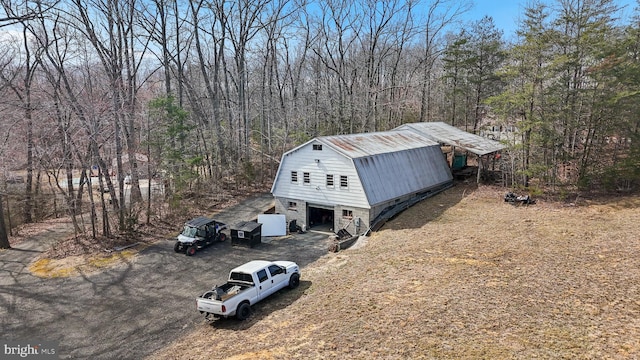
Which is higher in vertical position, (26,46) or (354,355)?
(26,46)

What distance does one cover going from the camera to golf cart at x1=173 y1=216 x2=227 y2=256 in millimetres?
17703

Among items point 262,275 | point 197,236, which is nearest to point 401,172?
point 197,236

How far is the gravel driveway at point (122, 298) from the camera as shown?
36.1 ft

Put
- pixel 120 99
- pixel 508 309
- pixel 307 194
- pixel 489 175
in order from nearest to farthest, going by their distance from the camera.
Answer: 1. pixel 508 309
2. pixel 120 99
3. pixel 307 194
4. pixel 489 175

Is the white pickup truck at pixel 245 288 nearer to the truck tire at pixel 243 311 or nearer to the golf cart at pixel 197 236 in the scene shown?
the truck tire at pixel 243 311

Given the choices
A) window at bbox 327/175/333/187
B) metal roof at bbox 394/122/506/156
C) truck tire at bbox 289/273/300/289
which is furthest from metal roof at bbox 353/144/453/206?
truck tire at bbox 289/273/300/289

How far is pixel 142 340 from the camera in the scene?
10.8 metres

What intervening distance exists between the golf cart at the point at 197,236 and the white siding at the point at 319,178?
5.01 m

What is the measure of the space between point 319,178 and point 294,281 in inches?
332

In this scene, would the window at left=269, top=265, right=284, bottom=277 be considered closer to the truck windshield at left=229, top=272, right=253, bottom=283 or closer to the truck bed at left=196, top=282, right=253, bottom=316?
the truck windshield at left=229, top=272, right=253, bottom=283

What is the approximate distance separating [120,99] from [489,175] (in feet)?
83.5

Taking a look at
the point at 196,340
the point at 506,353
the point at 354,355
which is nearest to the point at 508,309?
the point at 506,353

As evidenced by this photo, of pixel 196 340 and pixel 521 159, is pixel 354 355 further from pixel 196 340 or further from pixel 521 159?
pixel 521 159

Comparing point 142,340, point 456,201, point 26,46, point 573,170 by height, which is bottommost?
point 142,340
